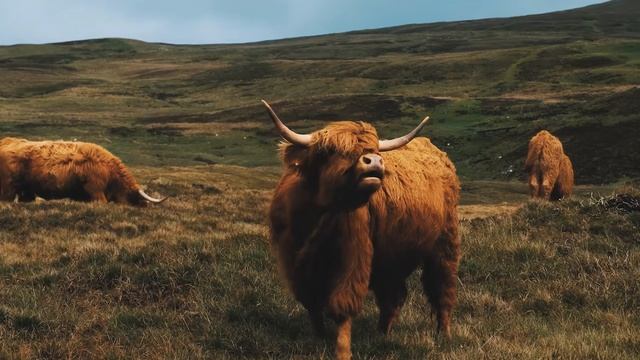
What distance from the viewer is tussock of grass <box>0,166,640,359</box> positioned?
584 centimetres

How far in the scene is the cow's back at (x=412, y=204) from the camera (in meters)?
6.29

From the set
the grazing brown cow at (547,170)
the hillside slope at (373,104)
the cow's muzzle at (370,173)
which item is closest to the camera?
the cow's muzzle at (370,173)

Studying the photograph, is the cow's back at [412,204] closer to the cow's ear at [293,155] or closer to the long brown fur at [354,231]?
the long brown fur at [354,231]

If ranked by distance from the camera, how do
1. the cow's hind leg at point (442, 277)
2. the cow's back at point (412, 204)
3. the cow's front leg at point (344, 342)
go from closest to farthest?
the cow's front leg at point (344, 342)
the cow's back at point (412, 204)
the cow's hind leg at point (442, 277)

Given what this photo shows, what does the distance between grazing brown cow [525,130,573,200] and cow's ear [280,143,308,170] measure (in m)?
13.5

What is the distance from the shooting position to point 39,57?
18688cm

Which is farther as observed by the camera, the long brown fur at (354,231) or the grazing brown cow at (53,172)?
the grazing brown cow at (53,172)

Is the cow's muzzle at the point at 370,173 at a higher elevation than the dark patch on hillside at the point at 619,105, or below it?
higher

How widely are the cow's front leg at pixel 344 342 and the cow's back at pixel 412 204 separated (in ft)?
3.12

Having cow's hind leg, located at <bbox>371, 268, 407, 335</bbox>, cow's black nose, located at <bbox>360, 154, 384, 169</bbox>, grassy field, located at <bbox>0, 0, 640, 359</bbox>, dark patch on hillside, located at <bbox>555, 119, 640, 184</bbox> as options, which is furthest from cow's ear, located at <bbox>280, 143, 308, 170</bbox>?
dark patch on hillside, located at <bbox>555, 119, 640, 184</bbox>

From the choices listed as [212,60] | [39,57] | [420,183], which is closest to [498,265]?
[420,183]

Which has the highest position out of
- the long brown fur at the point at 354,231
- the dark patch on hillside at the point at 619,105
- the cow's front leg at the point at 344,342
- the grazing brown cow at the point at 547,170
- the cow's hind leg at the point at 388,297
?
the long brown fur at the point at 354,231

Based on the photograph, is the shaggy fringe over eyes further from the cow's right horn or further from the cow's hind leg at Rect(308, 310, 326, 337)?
the cow's hind leg at Rect(308, 310, 326, 337)

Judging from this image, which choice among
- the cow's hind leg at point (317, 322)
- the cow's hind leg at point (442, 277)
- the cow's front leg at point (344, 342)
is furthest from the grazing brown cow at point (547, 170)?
the cow's front leg at point (344, 342)
